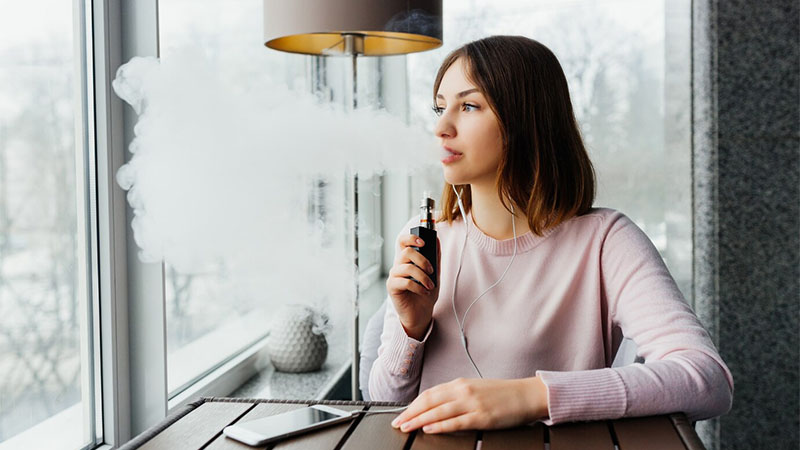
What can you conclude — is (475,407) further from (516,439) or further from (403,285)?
(403,285)

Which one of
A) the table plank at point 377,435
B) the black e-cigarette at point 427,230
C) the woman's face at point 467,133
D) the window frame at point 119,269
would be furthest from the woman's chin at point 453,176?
the window frame at point 119,269

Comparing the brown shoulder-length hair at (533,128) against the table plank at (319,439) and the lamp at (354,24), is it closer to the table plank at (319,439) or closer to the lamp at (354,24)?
the lamp at (354,24)

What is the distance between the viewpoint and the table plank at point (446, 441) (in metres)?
0.84

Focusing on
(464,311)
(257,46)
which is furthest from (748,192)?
(257,46)

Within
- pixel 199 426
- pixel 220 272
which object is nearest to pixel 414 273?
pixel 199 426

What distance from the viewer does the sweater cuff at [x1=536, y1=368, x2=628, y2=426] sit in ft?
3.03

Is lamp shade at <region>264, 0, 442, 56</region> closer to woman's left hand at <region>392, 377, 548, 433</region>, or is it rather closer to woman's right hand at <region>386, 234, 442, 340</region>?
woman's right hand at <region>386, 234, 442, 340</region>

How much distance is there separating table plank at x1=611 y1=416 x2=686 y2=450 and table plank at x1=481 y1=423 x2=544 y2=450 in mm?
97

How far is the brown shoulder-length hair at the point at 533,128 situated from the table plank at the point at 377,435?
57cm

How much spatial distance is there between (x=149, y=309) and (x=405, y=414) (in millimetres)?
730

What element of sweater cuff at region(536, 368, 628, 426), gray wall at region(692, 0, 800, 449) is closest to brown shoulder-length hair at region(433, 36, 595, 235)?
sweater cuff at region(536, 368, 628, 426)

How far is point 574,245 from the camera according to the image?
137 cm

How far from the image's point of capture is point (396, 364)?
4.40 ft

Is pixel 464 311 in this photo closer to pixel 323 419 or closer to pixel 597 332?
pixel 597 332
